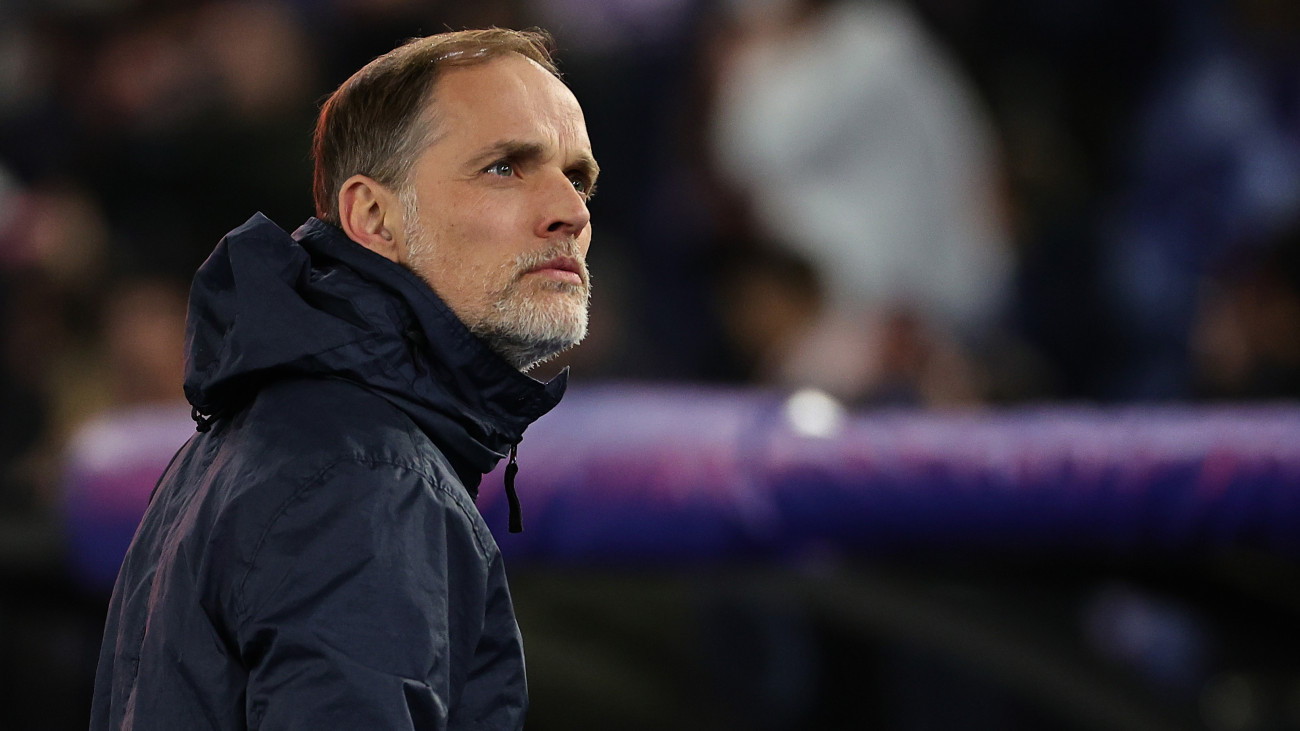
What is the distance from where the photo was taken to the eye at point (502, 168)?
146 cm

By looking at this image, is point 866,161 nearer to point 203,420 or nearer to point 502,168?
point 502,168

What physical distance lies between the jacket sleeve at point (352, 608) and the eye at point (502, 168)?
0.32 meters

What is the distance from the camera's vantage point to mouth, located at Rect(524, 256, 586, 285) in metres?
1.48

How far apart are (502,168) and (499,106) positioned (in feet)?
0.19

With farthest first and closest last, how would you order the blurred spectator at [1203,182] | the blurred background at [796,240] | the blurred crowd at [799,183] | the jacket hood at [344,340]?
the blurred spectator at [1203,182] → the blurred crowd at [799,183] → the blurred background at [796,240] → the jacket hood at [344,340]

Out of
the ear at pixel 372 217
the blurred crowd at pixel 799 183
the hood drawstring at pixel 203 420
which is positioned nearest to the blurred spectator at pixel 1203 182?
the blurred crowd at pixel 799 183

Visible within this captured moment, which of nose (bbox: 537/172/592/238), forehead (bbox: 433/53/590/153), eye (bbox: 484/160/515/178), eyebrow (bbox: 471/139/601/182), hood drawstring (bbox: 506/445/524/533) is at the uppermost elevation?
forehead (bbox: 433/53/590/153)

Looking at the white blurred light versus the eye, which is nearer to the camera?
the eye

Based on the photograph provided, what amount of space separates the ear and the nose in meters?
0.14

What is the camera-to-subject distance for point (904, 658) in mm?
3795

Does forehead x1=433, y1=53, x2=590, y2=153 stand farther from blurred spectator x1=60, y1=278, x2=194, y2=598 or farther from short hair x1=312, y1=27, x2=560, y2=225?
blurred spectator x1=60, y1=278, x2=194, y2=598

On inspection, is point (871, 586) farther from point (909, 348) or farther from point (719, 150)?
point (719, 150)

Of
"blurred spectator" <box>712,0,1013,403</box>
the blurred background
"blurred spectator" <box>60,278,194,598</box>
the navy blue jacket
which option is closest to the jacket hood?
the navy blue jacket

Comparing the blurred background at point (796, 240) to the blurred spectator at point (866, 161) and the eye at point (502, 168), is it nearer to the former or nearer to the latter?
the blurred spectator at point (866, 161)
